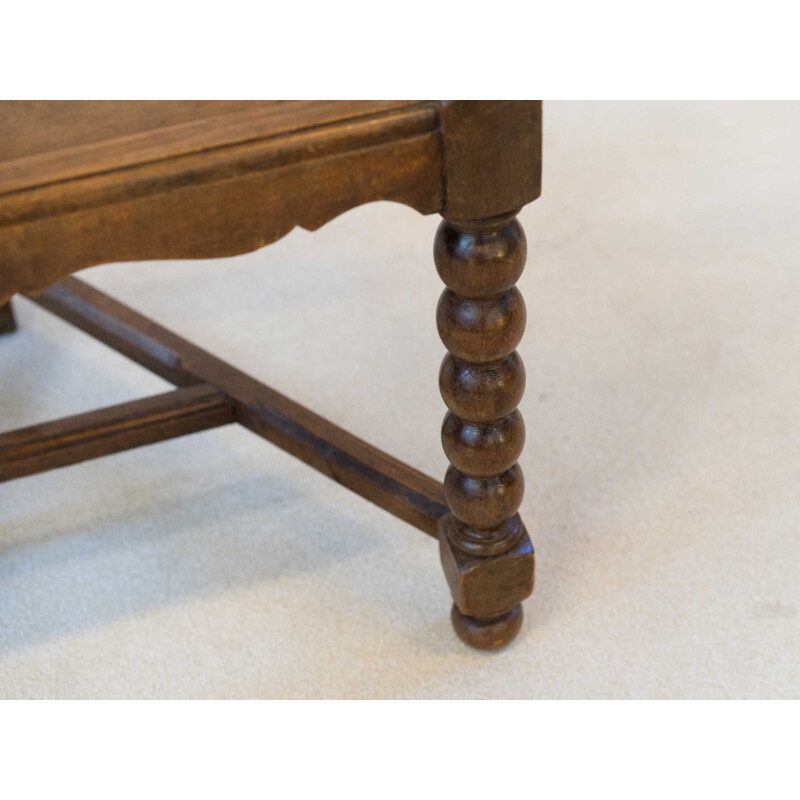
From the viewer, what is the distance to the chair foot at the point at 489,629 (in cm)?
105

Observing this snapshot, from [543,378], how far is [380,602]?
1.37ft

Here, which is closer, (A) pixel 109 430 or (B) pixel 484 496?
(B) pixel 484 496

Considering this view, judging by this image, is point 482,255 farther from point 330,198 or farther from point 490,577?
point 490,577

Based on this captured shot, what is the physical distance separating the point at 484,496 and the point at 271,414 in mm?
271

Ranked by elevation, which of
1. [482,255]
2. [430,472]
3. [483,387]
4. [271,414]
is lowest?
[430,472]

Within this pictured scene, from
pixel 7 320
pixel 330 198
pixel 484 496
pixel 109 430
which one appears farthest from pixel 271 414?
pixel 7 320

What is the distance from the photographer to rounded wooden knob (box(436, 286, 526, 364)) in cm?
89

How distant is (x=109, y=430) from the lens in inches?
44.9

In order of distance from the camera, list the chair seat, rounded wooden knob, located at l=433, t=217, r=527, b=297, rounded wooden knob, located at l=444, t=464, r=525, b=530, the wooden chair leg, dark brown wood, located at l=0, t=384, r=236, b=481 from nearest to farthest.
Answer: the chair seat
rounded wooden knob, located at l=433, t=217, r=527, b=297
rounded wooden knob, located at l=444, t=464, r=525, b=530
dark brown wood, located at l=0, t=384, r=236, b=481
the wooden chair leg

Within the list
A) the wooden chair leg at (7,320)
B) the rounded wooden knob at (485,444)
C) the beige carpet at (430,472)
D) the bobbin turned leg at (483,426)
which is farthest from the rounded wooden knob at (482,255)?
the wooden chair leg at (7,320)

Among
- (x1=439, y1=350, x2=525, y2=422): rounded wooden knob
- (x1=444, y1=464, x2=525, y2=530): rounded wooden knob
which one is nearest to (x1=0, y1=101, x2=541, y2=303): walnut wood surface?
(x1=439, y1=350, x2=525, y2=422): rounded wooden knob

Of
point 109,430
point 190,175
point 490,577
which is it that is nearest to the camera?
point 190,175

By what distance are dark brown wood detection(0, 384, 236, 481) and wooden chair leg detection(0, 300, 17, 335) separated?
47 centimetres

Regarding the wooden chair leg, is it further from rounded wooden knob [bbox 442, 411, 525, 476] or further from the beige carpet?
rounded wooden knob [bbox 442, 411, 525, 476]
